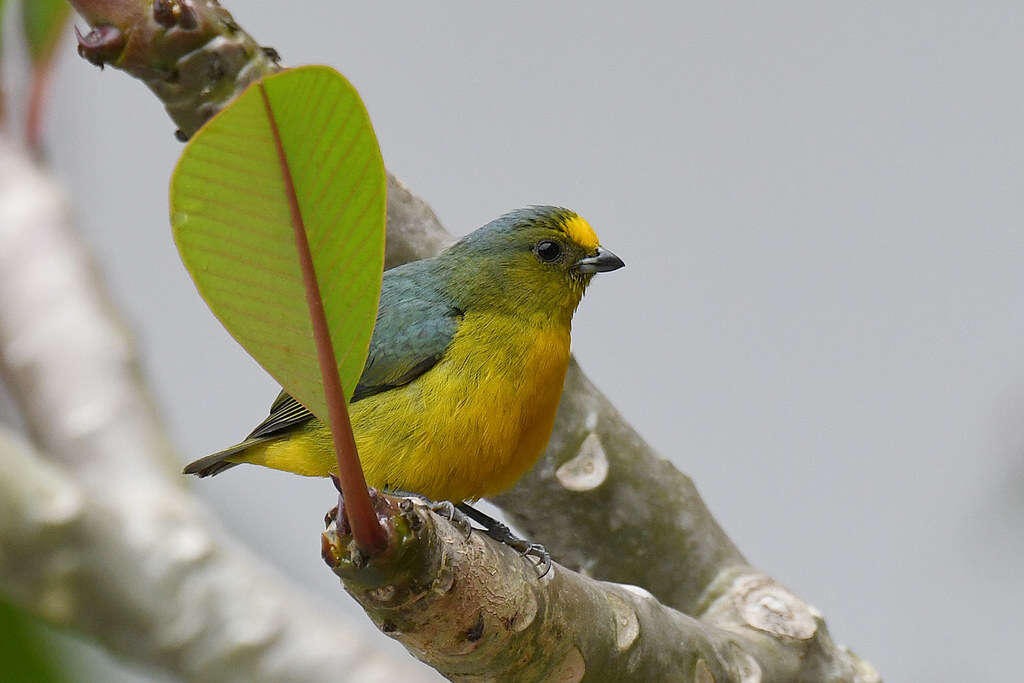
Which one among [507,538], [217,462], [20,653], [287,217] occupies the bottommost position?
[20,653]

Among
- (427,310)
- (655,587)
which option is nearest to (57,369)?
(427,310)

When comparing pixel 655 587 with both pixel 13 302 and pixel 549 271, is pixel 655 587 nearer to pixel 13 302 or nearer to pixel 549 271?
pixel 549 271

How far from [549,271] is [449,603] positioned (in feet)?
3.65

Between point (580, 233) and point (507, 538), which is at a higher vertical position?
point (580, 233)

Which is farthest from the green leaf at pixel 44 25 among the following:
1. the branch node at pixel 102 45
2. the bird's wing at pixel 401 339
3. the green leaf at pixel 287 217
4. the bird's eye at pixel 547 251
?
the green leaf at pixel 287 217

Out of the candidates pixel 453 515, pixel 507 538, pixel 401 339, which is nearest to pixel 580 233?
pixel 401 339

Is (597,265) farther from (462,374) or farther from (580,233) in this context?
(462,374)

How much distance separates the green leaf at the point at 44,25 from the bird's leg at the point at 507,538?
1.28 meters

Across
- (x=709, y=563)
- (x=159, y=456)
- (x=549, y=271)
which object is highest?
(x=549, y=271)

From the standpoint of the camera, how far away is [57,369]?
2.18 metres

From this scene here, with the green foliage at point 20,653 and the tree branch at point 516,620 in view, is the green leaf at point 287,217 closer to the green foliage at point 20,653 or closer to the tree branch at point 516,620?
the tree branch at point 516,620

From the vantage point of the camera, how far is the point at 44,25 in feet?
7.62

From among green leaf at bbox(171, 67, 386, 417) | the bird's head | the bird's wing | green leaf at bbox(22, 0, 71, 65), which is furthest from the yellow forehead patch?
Result: green leaf at bbox(171, 67, 386, 417)

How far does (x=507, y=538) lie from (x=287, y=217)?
0.84m
